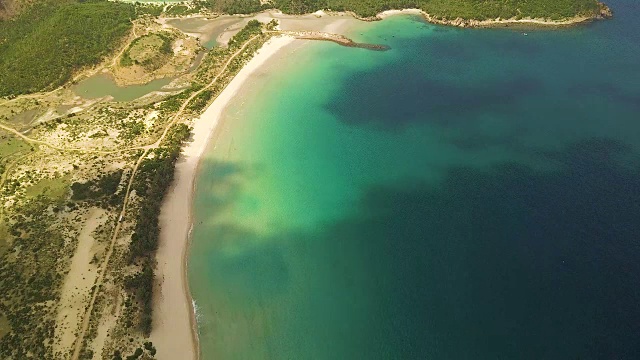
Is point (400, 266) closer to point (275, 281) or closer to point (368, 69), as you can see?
point (275, 281)

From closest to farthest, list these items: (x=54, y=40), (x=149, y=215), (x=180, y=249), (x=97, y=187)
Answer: (x=180, y=249), (x=149, y=215), (x=97, y=187), (x=54, y=40)

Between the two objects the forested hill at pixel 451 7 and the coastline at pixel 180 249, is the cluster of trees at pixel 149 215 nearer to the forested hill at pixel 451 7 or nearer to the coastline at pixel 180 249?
the coastline at pixel 180 249

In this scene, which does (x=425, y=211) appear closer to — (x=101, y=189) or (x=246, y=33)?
(x=101, y=189)

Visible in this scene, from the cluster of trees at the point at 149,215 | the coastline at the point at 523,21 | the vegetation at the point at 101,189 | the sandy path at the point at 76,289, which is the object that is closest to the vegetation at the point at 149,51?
the cluster of trees at the point at 149,215

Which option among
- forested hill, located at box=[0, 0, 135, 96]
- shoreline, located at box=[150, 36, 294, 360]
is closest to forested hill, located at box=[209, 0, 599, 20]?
forested hill, located at box=[0, 0, 135, 96]

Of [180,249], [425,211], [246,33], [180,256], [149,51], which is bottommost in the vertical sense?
[180,256]

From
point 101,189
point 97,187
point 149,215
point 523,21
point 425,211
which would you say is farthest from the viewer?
point 523,21

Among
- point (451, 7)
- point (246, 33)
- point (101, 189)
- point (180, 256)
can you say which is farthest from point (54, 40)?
point (451, 7)

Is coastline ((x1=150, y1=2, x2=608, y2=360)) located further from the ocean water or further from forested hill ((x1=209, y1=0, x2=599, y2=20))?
forested hill ((x1=209, y1=0, x2=599, y2=20))
